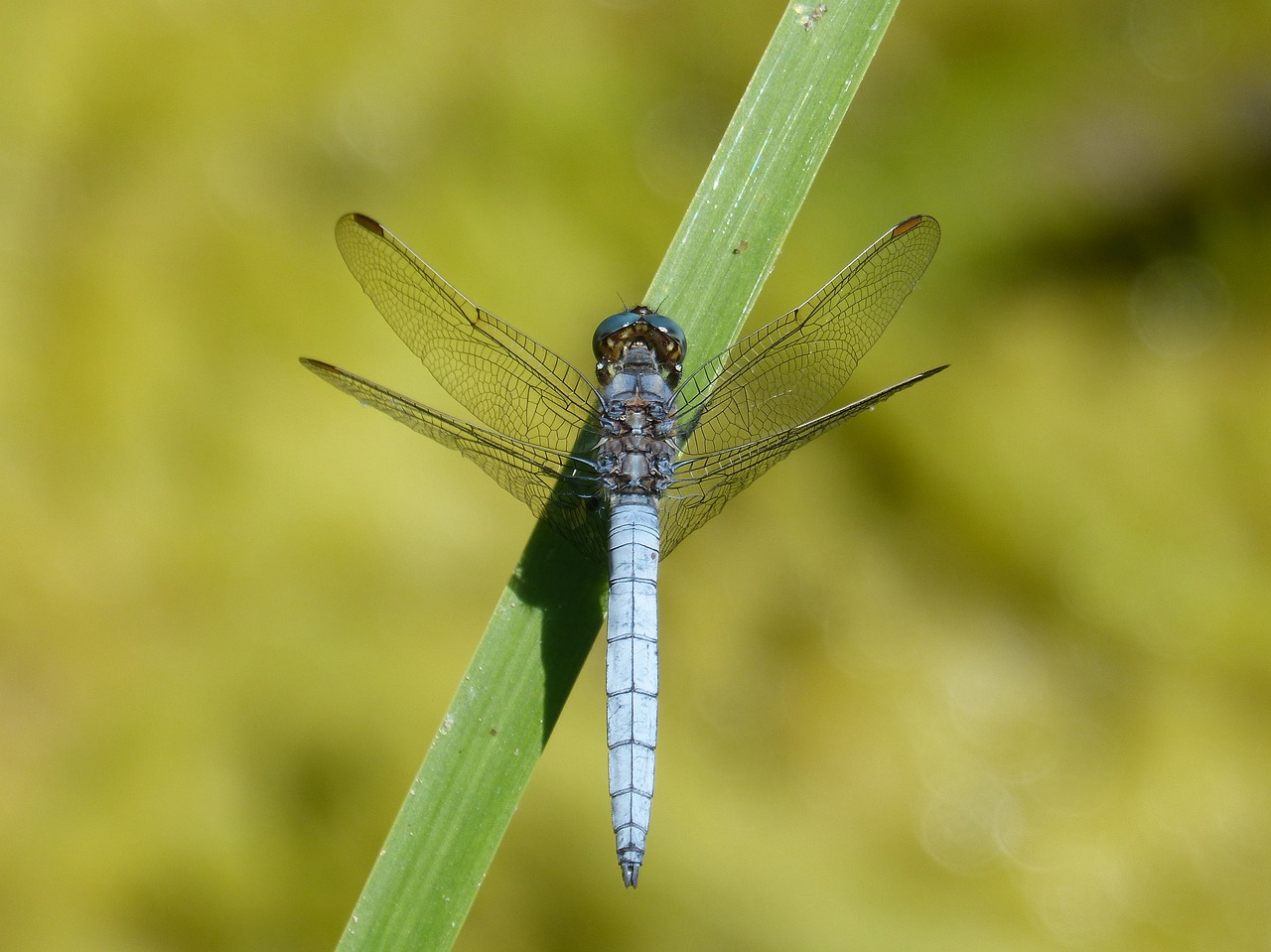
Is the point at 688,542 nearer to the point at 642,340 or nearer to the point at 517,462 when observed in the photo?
the point at 642,340

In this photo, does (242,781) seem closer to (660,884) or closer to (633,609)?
(660,884)

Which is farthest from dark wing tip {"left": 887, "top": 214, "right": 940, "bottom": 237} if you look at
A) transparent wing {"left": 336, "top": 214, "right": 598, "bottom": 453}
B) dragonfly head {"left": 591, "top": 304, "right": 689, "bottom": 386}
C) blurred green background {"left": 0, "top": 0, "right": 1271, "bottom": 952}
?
blurred green background {"left": 0, "top": 0, "right": 1271, "bottom": 952}

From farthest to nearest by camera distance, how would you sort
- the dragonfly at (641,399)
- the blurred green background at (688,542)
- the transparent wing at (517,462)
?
the blurred green background at (688,542) < the dragonfly at (641,399) < the transparent wing at (517,462)

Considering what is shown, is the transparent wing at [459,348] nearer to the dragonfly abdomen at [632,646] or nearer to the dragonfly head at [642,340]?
the dragonfly head at [642,340]

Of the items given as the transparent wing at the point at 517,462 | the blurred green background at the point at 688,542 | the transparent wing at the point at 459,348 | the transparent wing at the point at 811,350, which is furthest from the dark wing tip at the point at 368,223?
the blurred green background at the point at 688,542

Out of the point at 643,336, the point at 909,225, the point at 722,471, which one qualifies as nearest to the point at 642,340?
the point at 643,336
